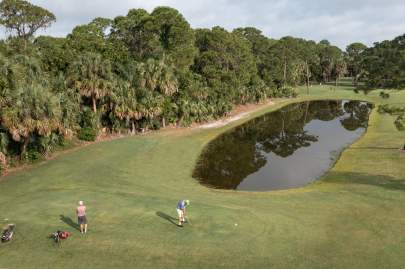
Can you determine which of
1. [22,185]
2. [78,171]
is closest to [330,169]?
[78,171]

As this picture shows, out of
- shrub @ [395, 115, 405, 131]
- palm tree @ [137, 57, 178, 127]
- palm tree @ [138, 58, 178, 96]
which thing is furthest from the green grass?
palm tree @ [138, 58, 178, 96]

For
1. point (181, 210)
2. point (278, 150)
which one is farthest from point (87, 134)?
point (181, 210)

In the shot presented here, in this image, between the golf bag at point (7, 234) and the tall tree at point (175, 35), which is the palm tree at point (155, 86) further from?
the golf bag at point (7, 234)

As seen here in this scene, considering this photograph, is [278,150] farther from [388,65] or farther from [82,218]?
[82,218]

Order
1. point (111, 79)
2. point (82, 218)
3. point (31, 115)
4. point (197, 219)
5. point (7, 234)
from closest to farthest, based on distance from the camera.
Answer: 1. point (7, 234)
2. point (82, 218)
3. point (197, 219)
4. point (31, 115)
5. point (111, 79)

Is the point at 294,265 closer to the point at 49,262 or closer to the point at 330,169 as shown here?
the point at 49,262

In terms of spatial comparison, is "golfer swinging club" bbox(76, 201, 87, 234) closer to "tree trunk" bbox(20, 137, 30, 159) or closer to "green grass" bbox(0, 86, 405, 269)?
"green grass" bbox(0, 86, 405, 269)

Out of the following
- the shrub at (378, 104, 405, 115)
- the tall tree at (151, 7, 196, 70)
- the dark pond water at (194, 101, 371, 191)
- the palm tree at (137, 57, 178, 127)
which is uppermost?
the tall tree at (151, 7, 196, 70)
